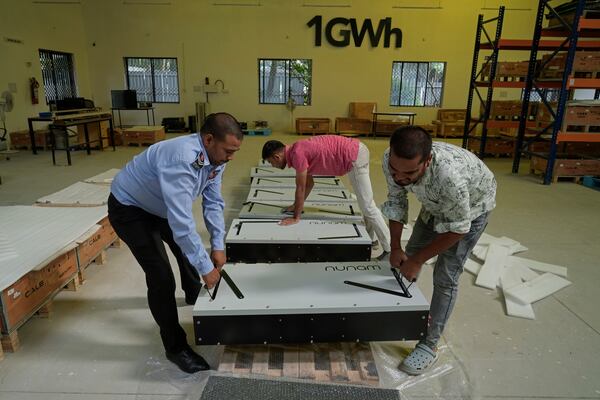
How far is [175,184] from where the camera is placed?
1774mm

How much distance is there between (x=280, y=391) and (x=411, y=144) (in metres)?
1.34

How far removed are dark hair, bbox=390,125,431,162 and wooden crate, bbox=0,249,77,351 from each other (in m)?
2.27

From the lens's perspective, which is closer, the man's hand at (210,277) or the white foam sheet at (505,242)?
the man's hand at (210,277)

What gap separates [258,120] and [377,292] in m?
12.3

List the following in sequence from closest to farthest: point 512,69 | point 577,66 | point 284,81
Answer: point 577,66 < point 512,69 < point 284,81

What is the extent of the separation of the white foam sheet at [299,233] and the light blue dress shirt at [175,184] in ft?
3.31

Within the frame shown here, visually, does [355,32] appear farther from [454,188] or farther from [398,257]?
[454,188]

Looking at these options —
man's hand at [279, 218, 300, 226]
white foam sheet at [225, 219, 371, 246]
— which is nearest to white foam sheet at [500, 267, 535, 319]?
white foam sheet at [225, 219, 371, 246]

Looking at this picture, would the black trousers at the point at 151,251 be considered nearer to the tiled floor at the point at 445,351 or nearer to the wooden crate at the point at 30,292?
the tiled floor at the point at 445,351

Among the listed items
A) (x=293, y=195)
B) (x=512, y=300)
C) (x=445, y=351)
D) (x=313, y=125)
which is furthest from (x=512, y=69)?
(x=445, y=351)

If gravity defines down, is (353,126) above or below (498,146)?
above

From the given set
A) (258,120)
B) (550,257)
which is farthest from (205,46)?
(550,257)

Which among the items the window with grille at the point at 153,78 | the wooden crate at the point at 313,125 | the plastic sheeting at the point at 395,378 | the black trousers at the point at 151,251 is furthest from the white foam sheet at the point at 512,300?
the window with grille at the point at 153,78

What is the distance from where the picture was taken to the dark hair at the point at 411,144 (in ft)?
5.30
